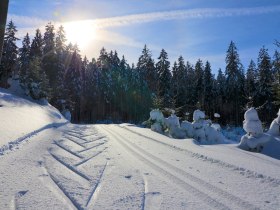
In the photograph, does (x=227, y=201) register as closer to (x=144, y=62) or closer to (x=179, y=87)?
(x=179, y=87)

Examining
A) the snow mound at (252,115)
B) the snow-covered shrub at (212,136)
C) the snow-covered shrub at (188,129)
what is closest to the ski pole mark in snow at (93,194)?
the snow mound at (252,115)

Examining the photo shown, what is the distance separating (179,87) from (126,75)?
55.7 feet

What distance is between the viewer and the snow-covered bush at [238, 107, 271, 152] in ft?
46.0

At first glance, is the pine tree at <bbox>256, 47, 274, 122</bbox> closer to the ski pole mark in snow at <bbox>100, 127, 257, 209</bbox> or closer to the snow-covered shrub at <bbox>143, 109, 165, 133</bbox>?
the snow-covered shrub at <bbox>143, 109, 165, 133</bbox>

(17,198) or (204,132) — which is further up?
(204,132)

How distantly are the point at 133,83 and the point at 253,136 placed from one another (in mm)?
75447

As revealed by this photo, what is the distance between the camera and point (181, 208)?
5.00m

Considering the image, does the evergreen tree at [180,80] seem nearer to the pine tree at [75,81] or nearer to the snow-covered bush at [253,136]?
the pine tree at [75,81]

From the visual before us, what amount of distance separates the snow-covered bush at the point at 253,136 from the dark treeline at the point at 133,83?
41.0m

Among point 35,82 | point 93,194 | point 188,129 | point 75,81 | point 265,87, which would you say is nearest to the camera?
point 93,194

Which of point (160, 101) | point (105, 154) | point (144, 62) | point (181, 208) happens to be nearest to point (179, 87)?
point (144, 62)

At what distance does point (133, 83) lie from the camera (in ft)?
293

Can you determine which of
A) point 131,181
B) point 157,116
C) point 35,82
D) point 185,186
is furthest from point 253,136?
point 35,82

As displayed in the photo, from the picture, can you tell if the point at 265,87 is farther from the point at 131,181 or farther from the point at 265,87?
the point at 131,181
